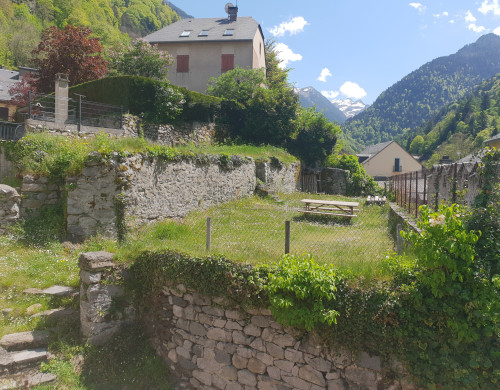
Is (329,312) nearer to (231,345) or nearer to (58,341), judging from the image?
(231,345)

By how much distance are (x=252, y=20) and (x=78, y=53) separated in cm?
1702

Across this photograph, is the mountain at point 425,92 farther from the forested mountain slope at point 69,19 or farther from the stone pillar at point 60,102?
the stone pillar at point 60,102

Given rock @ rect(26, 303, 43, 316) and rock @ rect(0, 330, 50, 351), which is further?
rock @ rect(26, 303, 43, 316)

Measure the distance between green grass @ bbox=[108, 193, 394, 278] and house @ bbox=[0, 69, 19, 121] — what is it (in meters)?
15.7

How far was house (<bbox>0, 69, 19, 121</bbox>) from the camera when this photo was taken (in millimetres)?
21444

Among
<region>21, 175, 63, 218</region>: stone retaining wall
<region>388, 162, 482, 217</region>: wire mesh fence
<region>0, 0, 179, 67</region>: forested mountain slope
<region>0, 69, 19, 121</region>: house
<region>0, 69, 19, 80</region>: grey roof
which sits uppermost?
<region>0, 0, 179, 67</region>: forested mountain slope

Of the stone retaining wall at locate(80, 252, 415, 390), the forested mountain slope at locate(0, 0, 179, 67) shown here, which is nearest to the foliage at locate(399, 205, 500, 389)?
the stone retaining wall at locate(80, 252, 415, 390)

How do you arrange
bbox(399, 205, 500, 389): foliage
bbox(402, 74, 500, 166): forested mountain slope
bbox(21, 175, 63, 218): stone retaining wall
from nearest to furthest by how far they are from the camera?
bbox(399, 205, 500, 389): foliage → bbox(21, 175, 63, 218): stone retaining wall → bbox(402, 74, 500, 166): forested mountain slope

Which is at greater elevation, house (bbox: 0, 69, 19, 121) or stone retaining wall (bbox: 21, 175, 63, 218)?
house (bbox: 0, 69, 19, 121)

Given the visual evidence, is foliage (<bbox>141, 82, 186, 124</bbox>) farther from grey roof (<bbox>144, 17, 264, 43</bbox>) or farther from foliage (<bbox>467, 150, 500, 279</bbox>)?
foliage (<bbox>467, 150, 500, 279</bbox>)

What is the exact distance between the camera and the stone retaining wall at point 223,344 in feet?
15.0

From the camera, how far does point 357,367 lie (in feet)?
14.6

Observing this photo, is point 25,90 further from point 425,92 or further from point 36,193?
point 425,92

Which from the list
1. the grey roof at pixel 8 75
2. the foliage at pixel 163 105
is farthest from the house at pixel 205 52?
the grey roof at pixel 8 75
